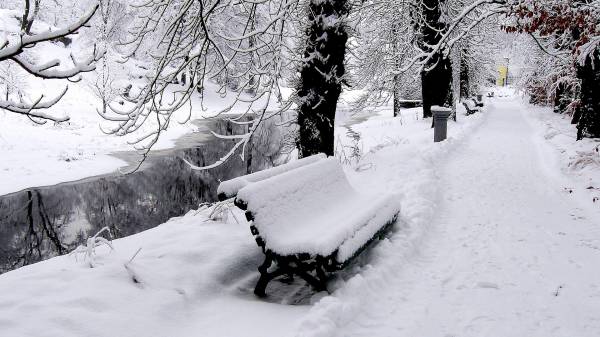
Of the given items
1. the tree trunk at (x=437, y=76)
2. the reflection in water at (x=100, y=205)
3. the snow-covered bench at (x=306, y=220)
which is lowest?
the reflection in water at (x=100, y=205)

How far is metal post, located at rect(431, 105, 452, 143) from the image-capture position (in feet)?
37.9

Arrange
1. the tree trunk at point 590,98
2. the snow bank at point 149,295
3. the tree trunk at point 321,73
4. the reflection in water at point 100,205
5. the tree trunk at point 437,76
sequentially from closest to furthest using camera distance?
the snow bank at point 149,295 → the tree trunk at point 321,73 → the reflection in water at point 100,205 → the tree trunk at point 590,98 → the tree trunk at point 437,76

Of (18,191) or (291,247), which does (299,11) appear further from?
(18,191)

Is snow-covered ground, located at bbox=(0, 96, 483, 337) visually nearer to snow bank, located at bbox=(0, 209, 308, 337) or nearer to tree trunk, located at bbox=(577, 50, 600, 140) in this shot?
snow bank, located at bbox=(0, 209, 308, 337)

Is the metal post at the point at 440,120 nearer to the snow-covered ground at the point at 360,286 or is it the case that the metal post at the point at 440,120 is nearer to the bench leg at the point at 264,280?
the snow-covered ground at the point at 360,286

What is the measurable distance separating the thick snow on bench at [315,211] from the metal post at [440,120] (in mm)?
6867

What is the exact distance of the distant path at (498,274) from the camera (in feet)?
11.1

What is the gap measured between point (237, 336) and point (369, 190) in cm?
455

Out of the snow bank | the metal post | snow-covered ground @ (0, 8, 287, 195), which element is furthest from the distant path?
snow-covered ground @ (0, 8, 287, 195)

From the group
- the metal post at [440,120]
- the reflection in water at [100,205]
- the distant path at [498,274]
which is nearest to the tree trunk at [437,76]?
the metal post at [440,120]

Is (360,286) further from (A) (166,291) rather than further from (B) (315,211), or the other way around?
(A) (166,291)

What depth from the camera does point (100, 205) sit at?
1194cm

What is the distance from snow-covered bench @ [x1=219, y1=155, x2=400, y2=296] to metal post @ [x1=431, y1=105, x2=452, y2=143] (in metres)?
7.06

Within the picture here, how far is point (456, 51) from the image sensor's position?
17.2 metres
